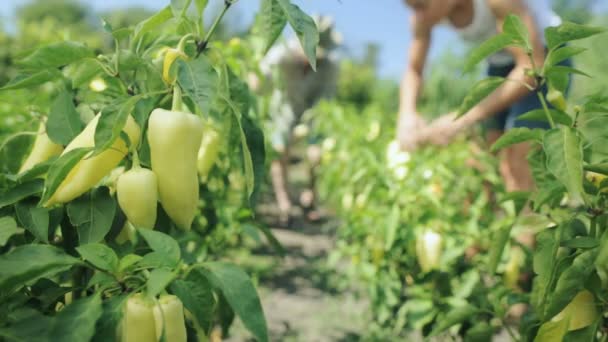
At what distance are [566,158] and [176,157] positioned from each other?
43cm

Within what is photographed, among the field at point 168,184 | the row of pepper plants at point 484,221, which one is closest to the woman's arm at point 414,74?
the row of pepper plants at point 484,221

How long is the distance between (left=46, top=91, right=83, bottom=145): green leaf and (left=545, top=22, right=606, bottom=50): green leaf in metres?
0.56

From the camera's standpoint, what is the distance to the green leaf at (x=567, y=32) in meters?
0.70

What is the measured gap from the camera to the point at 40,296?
621 millimetres

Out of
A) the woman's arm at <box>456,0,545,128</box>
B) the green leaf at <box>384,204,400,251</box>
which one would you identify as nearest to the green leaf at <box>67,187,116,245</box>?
the green leaf at <box>384,204,400,251</box>

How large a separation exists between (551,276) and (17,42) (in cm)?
564

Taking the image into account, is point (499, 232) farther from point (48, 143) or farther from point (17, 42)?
point (17, 42)

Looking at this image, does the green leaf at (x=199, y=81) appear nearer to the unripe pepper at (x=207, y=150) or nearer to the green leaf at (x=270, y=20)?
the green leaf at (x=270, y=20)

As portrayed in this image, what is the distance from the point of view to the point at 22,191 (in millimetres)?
638

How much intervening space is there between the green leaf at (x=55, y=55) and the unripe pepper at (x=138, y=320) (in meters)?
0.27

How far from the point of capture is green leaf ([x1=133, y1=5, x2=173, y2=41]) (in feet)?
2.25

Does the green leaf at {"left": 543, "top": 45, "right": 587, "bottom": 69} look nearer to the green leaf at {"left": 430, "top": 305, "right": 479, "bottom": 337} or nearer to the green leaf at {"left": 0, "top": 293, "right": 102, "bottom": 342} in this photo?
the green leaf at {"left": 430, "top": 305, "right": 479, "bottom": 337}

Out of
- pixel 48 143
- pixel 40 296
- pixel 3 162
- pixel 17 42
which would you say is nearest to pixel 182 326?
pixel 40 296

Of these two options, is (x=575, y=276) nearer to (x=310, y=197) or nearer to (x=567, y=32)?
(x=567, y=32)
